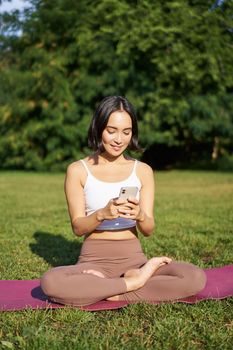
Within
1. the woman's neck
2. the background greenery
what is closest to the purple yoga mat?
the woman's neck

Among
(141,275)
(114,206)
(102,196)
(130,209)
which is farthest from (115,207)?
(141,275)

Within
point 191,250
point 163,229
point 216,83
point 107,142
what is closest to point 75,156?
point 216,83

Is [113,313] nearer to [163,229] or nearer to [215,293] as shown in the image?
[215,293]

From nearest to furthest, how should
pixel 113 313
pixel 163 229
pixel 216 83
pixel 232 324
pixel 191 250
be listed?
pixel 232 324 → pixel 113 313 → pixel 191 250 → pixel 163 229 → pixel 216 83

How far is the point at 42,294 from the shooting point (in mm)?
3613

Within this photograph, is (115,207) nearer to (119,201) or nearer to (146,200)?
(119,201)

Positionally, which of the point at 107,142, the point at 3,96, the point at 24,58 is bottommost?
the point at 107,142

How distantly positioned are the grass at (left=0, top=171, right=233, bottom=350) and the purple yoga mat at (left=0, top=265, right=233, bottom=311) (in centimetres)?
8

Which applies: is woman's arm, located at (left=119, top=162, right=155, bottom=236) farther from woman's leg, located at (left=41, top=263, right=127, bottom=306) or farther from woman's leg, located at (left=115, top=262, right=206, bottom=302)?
woman's leg, located at (left=41, top=263, right=127, bottom=306)

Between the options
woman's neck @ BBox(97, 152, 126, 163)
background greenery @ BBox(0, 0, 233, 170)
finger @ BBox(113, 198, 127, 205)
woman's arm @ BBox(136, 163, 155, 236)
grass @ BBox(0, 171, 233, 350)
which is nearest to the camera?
grass @ BBox(0, 171, 233, 350)

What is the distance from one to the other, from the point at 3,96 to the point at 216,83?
8.48m

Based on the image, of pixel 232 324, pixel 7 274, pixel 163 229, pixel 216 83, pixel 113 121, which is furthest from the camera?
pixel 216 83

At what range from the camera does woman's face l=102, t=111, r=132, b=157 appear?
359cm

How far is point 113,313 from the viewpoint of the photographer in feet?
10.7
